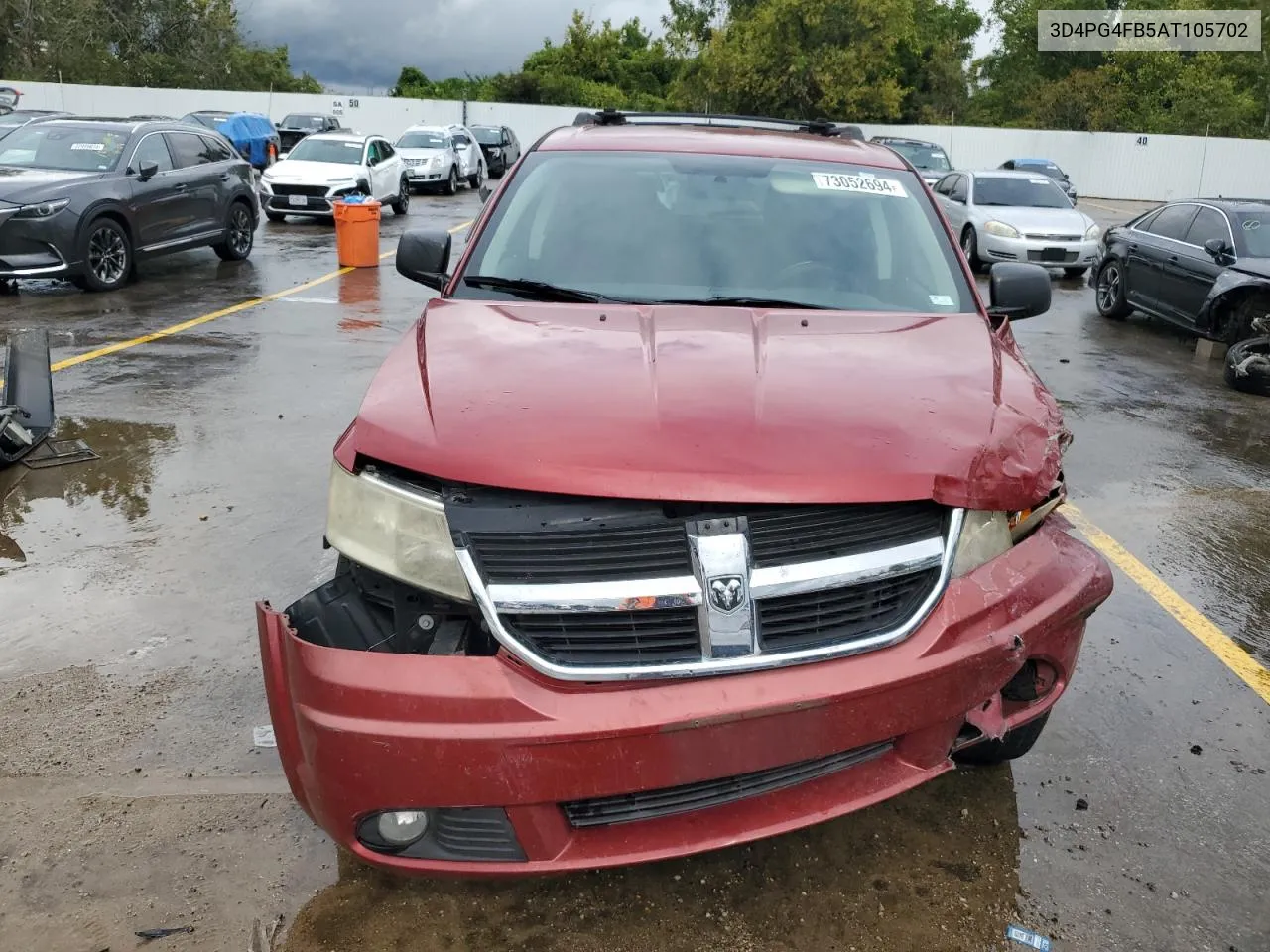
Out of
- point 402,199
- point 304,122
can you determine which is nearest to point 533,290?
point 402,199

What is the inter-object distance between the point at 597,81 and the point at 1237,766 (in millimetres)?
66175

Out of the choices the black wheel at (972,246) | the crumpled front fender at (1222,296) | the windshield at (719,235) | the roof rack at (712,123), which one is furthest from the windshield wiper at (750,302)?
the black wheel at (972,246)

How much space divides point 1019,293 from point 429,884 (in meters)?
2.91

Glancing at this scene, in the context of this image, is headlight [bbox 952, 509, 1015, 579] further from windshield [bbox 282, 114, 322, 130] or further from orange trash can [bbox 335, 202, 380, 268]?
windshield [bbox 282, 114, 322, 130]

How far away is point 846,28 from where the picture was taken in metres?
45.0

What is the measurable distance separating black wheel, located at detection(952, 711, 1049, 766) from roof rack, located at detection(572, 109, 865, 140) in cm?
270

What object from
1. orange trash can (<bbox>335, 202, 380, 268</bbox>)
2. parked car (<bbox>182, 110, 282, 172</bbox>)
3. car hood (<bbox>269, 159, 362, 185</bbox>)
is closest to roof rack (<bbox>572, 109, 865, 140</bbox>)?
orange trash can (<bbox>335, 202, 380, 268</bbox>)

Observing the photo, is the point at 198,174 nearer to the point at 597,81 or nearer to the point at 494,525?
the point at 494,525

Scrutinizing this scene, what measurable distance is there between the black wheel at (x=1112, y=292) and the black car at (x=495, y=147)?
23581 mm

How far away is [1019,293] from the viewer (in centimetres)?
399

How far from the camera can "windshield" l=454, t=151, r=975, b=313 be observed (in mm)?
3504

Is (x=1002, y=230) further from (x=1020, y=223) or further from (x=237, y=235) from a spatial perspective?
(x=237, y=235)

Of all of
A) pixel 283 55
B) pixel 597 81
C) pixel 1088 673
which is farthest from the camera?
pixel 283 55

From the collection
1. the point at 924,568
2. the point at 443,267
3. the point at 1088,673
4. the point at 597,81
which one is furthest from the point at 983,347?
the point at 597,81
